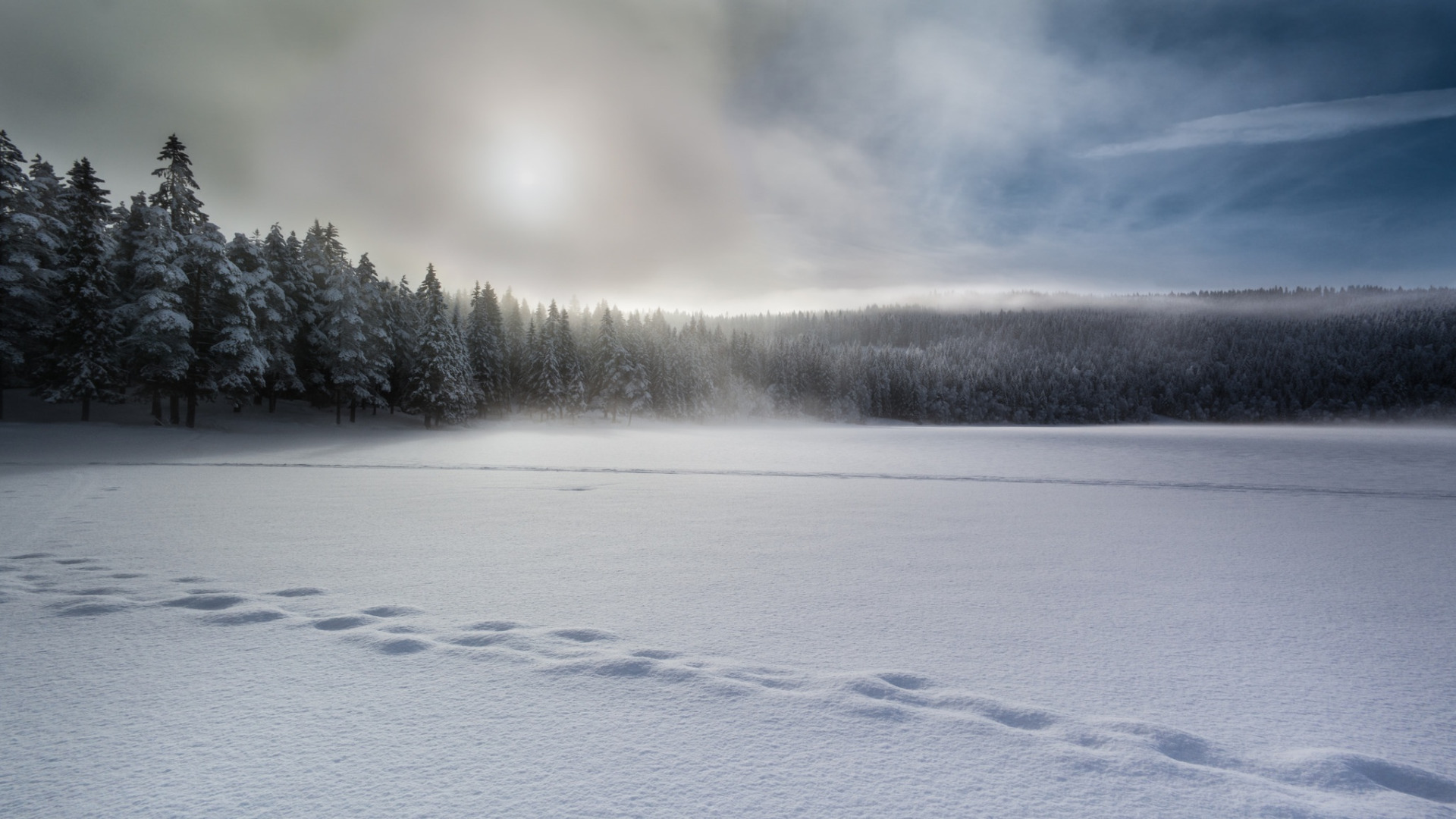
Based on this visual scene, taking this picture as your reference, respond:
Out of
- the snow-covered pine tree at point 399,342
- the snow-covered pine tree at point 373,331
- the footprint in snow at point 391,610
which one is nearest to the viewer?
the footprint in snow at point 391,610

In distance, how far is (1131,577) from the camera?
6.90 m

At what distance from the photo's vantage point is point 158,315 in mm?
30172

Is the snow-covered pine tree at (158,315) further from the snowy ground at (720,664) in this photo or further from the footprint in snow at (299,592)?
the footprint in snow at (299,592)

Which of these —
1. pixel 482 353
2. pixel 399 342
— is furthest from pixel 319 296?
pixel 482 353

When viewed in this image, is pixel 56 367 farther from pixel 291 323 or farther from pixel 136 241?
pixel 291 323

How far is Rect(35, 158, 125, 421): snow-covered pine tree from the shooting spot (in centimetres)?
3161

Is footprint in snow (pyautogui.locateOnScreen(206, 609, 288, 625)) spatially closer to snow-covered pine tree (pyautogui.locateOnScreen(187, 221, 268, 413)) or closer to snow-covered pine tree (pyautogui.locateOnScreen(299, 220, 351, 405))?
snow-covered pine tree (pyautogui.locateOnScreen(187, 221, 268, 413))

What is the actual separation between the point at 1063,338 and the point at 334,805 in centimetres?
19040

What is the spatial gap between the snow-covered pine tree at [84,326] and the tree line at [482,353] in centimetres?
11

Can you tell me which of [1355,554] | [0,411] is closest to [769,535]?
[1355,554]

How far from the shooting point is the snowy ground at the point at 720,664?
9.46ft

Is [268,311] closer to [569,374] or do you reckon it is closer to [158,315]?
[158,315]

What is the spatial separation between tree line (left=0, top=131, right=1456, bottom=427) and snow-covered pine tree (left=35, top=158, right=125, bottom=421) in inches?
4.4

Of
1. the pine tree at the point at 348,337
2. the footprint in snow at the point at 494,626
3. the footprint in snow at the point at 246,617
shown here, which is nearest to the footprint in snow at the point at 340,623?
the footprint in snow at the point at 246,617
